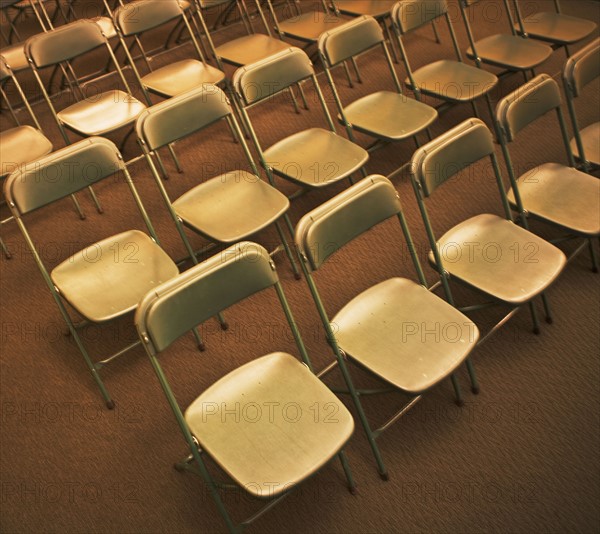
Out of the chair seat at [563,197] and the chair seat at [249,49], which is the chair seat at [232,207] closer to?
the chair seat at [563,197]

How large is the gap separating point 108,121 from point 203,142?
0.78 meters

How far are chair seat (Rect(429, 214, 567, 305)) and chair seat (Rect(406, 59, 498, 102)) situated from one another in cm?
116

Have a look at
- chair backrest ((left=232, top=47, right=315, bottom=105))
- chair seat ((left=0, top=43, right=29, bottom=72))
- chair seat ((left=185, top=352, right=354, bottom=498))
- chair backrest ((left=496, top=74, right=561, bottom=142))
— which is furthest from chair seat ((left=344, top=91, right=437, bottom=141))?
chair seat ((left=0, top=43, right=29, bottom=72))

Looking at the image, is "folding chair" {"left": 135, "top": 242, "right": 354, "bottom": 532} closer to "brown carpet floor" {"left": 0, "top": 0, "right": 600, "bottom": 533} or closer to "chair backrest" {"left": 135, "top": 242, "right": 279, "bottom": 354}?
"chair backrest" {"left": 135, "top": 242, "right": 279, "bottom": 354}

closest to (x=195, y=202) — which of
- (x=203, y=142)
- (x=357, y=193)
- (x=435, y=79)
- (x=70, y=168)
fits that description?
(x=70, y=168)

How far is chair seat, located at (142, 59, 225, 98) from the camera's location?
4.46 metres

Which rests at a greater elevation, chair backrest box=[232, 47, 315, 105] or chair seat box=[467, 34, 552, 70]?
chair backrest box=[232, 47, 315, 105]

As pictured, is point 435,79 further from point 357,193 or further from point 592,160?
point 357,193

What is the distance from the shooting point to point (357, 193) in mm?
2787

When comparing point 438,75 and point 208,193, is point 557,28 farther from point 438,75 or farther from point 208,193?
point 208,193

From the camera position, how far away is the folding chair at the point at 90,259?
3078 millimetres

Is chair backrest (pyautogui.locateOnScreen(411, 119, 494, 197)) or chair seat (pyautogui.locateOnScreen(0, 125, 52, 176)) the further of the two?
chair seat (pyautogui.locateOnScreen(0, 125, 52, 176))

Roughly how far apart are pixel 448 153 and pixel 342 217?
616mm

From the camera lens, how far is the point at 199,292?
99.9 inches
